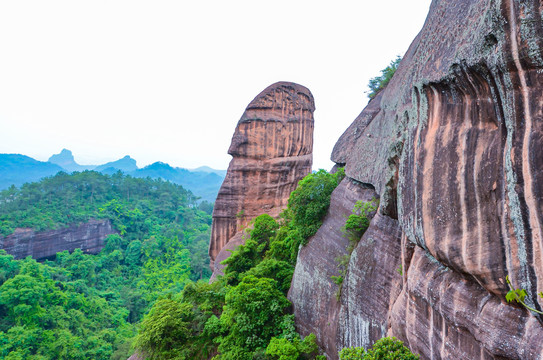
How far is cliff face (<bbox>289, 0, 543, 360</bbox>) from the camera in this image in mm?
3822

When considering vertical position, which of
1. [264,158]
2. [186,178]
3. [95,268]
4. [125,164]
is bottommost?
[95,268]

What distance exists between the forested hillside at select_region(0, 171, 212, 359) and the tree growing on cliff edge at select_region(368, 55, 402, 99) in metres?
15.8

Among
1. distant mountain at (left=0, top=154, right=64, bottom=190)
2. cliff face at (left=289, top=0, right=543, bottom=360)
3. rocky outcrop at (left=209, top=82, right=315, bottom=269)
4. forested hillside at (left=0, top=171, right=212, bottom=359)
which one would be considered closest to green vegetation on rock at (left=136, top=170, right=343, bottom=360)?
cliff face at (left=289, top=0, right=543, bottom=360)

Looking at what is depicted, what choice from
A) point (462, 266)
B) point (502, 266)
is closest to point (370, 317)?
point (462, 266)

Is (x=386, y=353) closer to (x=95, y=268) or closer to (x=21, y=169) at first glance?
(x=95, y=268)

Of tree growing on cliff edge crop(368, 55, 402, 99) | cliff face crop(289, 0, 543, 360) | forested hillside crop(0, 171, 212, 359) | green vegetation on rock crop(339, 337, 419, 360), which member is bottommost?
forested hillside crop(0, 171, 212, 359)

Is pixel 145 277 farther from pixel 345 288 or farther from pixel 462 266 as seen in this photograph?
pixel 462 266

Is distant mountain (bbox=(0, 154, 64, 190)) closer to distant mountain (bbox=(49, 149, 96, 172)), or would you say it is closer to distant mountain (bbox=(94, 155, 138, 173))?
distant mountain (bbox=(94, 155, 138, 173))

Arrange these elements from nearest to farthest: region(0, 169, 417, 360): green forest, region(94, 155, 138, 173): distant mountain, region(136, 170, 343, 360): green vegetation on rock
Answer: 1. region(136, 170, 343, 360): green vegetation on rock
2. region(0, 169, 417, 360): green forest
3. region(94, 155, 138, 173): distant mountain

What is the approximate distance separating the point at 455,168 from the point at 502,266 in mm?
1364

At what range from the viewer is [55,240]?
32.5 m

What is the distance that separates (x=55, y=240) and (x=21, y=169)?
99182mm

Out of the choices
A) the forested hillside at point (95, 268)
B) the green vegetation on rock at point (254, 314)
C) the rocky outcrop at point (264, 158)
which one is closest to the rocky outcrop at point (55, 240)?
the forested hillside at point (95, 268)

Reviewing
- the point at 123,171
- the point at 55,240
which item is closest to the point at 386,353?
the point at 55,240
